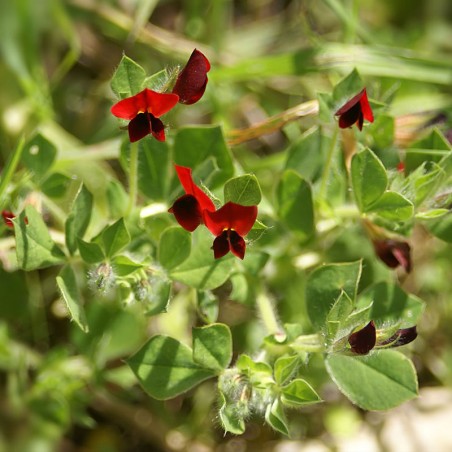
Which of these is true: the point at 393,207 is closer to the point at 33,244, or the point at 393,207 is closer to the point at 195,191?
the point at 195,191

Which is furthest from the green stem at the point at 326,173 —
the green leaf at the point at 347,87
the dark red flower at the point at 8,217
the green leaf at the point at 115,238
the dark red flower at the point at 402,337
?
the dark red flower at the point at 8,217

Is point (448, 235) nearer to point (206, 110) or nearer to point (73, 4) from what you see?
point (206, 110)

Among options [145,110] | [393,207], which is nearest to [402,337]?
[393,207]

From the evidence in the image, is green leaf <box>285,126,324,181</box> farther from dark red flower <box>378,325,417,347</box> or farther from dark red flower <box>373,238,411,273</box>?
dark red flower <box>378,325,417,347</box>

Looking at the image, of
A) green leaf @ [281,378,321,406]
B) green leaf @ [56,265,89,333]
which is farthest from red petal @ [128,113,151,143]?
green leaf @ [281,378,321,406]

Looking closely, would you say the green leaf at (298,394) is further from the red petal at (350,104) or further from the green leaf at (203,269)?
the red petal at (350,104)

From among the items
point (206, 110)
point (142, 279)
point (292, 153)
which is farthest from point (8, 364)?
point (206, 110)
